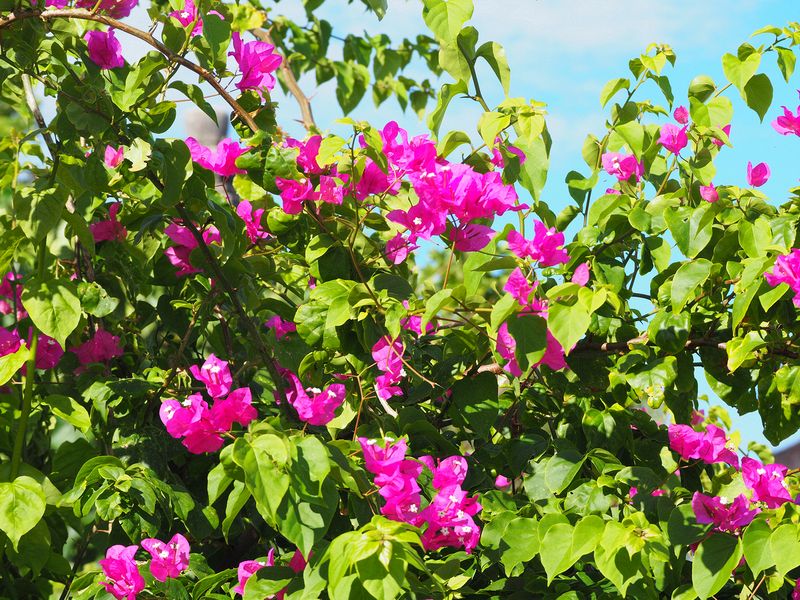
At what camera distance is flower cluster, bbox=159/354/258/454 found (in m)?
1.22

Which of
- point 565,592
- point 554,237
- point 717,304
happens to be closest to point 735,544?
point 565,592

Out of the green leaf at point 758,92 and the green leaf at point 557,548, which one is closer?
→ the green leaf at point 557,548

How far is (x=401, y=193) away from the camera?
1.52 meters

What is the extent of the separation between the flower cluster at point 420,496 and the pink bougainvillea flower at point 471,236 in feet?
0.90

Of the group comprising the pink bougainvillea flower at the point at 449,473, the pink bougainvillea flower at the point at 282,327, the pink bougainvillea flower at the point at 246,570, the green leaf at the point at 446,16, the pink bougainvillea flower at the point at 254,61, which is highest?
the pink bougainvillea flower at the point at 254,61

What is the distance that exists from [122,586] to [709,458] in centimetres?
86

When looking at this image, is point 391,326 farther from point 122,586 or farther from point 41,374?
point 41,374

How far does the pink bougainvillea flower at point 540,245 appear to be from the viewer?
133 cm

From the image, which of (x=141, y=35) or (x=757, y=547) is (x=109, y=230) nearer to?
(x=141, y=35)

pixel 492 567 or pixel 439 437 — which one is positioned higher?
pixel 439 437

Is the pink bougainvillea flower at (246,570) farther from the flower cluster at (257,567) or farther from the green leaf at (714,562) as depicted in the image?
the green leaf at (714,562)

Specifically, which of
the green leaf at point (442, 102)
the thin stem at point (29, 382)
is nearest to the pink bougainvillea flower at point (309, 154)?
the green leaf at point (442, 102)

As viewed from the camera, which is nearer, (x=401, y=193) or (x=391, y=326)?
(x=391, y=326)

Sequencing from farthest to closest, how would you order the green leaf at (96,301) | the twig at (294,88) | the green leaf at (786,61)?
1. the twig at (294,88)
2. the green leaf at (96,301)
3. the green leaf at (786,61)
